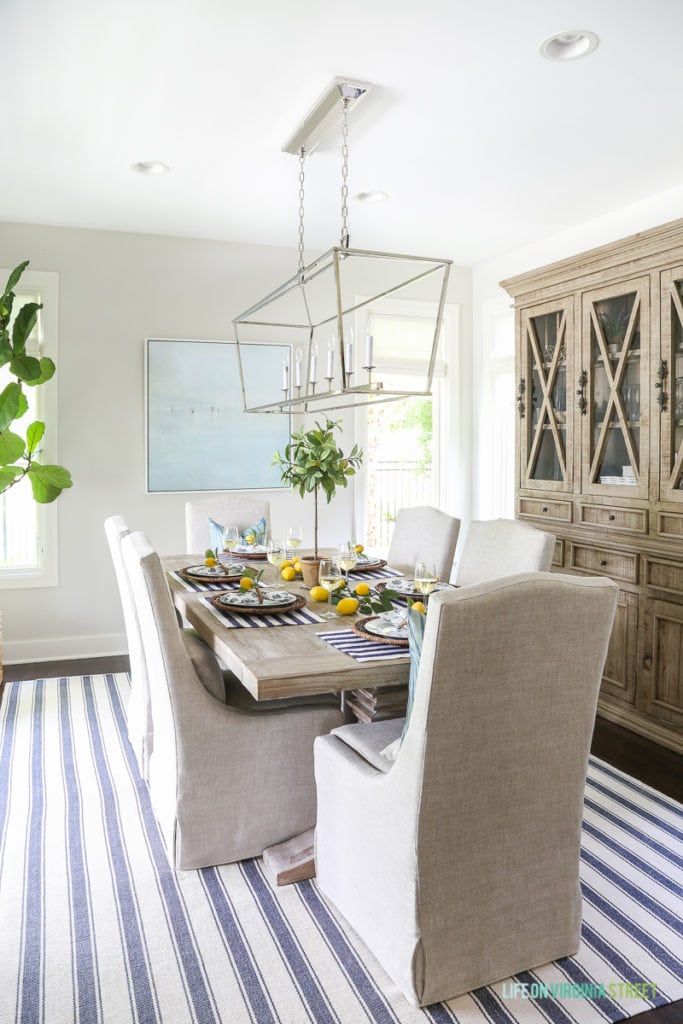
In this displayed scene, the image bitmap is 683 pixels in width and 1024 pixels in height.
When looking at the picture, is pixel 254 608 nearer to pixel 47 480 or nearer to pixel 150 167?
pixel 47 480

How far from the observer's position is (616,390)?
11.8ft

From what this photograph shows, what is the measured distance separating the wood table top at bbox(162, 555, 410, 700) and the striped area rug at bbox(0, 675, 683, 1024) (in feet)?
2.17

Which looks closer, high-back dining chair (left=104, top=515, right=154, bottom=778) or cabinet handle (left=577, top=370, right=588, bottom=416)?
high-back dining chair (left=104, top=515, right=154, bottom=778)

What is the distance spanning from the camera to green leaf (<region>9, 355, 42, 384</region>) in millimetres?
3975

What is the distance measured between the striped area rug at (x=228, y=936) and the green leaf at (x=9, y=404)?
1.89m

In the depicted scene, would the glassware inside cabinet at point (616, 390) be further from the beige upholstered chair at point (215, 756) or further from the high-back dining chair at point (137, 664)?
the high-back dining chair at point (137, 664)

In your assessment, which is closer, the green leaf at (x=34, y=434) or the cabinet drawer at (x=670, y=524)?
the cabinet drawer at (x=670, y=524)

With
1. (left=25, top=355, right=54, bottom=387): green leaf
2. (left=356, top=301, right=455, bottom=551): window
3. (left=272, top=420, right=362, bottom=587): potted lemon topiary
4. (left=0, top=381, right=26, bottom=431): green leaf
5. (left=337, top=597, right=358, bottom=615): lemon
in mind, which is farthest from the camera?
(left=356, top=301, right=455, bottom=551): window

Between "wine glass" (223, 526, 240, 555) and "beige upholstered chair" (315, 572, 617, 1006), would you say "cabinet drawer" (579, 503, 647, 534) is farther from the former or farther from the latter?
"beige upholstered chair" (315, 572, 617, 1006)

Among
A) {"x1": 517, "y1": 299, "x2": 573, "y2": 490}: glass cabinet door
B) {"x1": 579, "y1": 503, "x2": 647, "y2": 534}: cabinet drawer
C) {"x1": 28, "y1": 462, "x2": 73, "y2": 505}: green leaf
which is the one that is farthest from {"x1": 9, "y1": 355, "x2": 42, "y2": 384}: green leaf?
{"x1": 579, "y1": 503, "x2": 647, "y2": 534}: cabinet drawer

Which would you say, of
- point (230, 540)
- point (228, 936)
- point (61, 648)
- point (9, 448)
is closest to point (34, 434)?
point (9, 448)

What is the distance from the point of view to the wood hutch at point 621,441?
3.30 meters

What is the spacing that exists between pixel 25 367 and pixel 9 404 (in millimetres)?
222

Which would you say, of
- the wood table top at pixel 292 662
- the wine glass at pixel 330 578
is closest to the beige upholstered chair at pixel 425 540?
the wine glass at pixel 330 578
